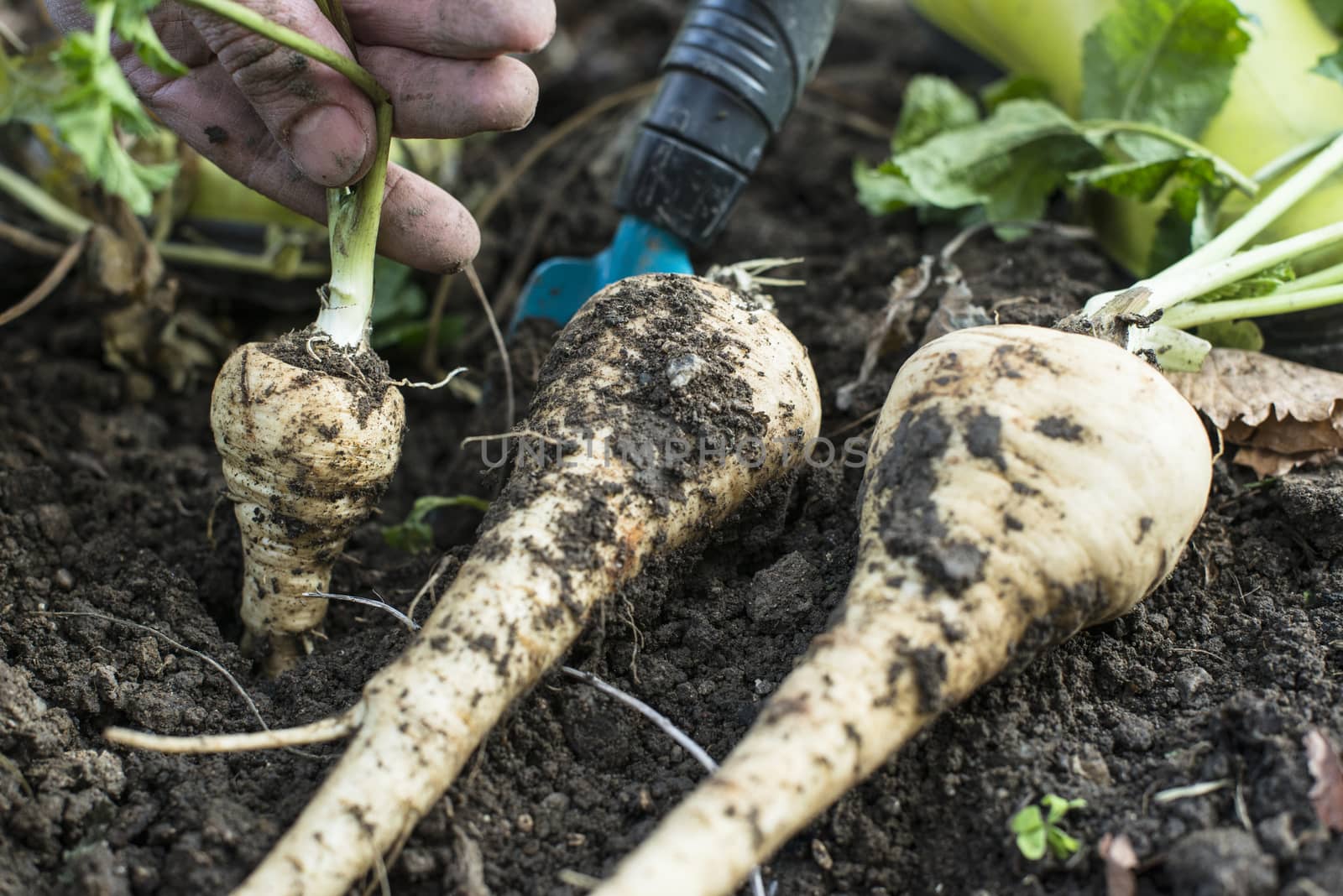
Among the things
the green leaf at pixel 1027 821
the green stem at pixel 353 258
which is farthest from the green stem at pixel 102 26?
the green leaf at pixel 1027 821

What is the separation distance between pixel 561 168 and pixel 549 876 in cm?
271

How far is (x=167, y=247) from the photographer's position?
293 cm

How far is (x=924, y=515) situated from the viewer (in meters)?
1.63

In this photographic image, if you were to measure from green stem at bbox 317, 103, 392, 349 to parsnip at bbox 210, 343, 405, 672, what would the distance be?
0.21ft

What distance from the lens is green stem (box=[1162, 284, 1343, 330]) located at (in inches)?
81.1

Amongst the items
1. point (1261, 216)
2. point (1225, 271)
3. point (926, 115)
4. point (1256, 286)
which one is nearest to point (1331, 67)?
point (1261, 216)

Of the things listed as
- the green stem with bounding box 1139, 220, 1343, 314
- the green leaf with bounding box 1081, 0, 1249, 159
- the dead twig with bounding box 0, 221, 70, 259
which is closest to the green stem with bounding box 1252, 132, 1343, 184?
the green leaf with bounding box 1081, 0, 1249, 159

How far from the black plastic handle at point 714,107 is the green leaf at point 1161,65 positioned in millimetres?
860

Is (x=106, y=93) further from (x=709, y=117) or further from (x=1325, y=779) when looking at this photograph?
(x=1325, y=779)

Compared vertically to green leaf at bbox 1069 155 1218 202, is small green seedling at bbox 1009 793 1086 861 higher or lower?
lower

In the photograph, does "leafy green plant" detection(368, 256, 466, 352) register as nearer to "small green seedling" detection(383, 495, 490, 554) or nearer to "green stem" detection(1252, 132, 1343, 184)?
"small green seedling" detection(383, 495, 490, 554)

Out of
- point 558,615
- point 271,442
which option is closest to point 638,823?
point 558,615

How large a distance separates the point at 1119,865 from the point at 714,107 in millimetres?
1785

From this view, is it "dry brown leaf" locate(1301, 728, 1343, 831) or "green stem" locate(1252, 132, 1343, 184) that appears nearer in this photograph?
"dry brown leaf" locate(1301, 728, 1343, 831)
